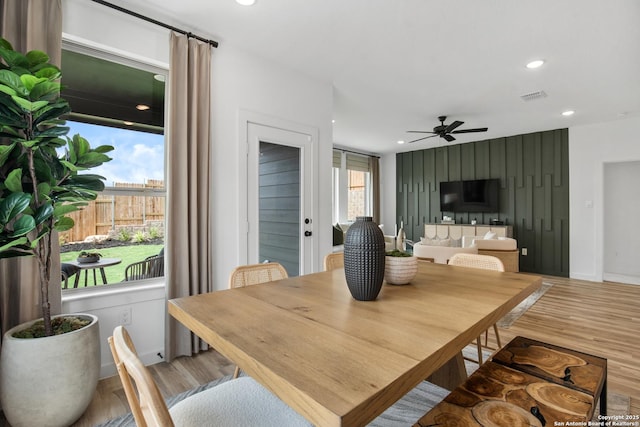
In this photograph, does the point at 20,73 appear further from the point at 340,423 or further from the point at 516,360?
the point at 516,360

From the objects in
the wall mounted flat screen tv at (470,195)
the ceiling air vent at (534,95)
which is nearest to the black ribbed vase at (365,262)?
the ceiling air vent at (534,95)

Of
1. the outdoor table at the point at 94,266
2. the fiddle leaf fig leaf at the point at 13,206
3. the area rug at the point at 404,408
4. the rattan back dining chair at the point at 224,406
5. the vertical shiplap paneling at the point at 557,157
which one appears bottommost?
the area rug at the point at 404,408

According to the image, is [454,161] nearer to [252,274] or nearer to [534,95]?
[534,95]

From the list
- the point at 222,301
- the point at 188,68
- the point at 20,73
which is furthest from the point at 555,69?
the point at 20,73

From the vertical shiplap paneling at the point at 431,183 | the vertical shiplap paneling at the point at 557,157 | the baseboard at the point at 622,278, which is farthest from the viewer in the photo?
the vertical shiplap paneling at the point at 431,183

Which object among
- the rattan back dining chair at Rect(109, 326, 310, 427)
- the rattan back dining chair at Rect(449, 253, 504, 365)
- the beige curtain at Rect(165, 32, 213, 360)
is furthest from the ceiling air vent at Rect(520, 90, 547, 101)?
the rattan back dining chair at Rect(109, 326, 310, 427)

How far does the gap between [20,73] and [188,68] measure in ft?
3.69

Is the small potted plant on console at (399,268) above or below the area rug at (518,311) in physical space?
above

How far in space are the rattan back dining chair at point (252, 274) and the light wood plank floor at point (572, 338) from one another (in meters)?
0.68

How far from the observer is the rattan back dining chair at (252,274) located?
172 centimetres

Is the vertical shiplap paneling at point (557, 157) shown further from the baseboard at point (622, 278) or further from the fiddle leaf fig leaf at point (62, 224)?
the fiddle leaf fig leaf at point (62, 224)

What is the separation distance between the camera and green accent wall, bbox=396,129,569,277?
575 centimetres

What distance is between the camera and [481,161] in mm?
6734

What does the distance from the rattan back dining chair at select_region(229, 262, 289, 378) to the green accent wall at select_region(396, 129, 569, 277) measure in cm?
601
